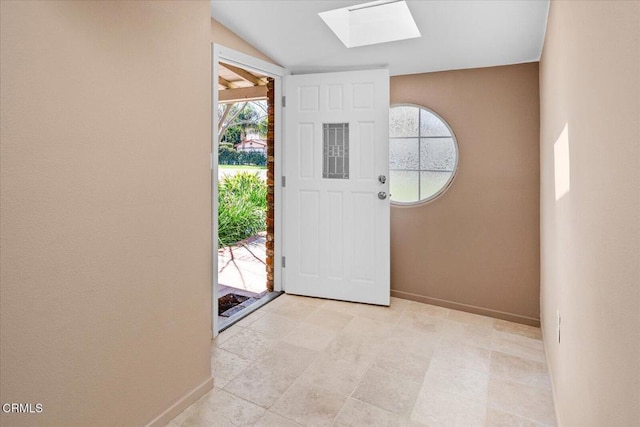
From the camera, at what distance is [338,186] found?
10.7 feet

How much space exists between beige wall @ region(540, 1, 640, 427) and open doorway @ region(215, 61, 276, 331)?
220cm

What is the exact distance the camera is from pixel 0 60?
1.14 meters

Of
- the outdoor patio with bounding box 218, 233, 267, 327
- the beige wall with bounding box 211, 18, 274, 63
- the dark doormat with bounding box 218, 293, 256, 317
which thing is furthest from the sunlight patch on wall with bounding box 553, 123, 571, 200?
the dark doormat with bounding box 218, 293, 256, 317

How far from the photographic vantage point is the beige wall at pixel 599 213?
0.72 meters

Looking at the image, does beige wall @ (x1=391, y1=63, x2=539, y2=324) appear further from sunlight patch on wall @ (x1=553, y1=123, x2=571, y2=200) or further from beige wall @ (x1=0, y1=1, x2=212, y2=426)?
beige wall @ (x1=0, y1=1, x2=212, y2=426)

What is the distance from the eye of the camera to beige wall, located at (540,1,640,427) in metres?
0.72

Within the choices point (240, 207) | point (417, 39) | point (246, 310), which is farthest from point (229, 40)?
point (240, 207)

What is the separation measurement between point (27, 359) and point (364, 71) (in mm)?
2800

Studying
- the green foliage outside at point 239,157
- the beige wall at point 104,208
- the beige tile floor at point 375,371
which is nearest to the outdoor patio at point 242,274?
the beige tile floor at point 375,371

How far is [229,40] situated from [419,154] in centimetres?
175

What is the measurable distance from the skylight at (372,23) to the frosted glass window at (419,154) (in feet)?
2.09

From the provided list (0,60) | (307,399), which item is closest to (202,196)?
(0,60)

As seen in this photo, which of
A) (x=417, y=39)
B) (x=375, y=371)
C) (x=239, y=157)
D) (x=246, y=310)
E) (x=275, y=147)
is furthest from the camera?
(x=239, y=157)

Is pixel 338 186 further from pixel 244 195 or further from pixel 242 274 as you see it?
pixel 244 195
